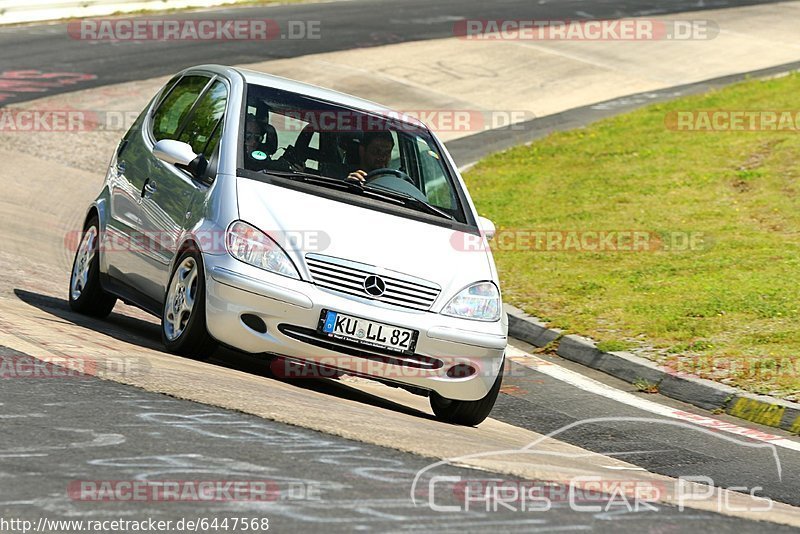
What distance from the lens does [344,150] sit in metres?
8.36

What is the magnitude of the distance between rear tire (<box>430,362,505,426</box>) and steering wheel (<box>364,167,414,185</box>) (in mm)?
1439

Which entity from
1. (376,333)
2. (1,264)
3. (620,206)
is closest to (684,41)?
(620,206)

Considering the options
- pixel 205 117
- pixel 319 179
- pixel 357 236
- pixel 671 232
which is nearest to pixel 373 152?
pixel 319 179

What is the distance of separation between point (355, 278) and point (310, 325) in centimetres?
35

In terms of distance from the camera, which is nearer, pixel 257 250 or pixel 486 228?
pixel 257 250

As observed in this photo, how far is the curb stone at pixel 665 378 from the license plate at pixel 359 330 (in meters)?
2.88

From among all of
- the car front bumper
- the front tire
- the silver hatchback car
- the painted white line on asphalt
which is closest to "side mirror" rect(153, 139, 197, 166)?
the silver hatchback car

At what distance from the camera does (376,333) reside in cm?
714

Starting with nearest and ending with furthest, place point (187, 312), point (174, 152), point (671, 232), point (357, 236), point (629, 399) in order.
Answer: point (357, 236), point (187, 312), point (174, 152), point (629, 399), point (671, 232)

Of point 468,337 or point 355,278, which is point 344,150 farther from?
point 468,337

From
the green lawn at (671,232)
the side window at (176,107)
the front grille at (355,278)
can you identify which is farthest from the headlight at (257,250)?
the green lawn at (671,232)

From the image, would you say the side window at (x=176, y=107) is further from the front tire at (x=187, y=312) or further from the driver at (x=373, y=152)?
the front tire at (x=187, y=312)

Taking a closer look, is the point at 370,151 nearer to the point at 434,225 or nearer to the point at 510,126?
the point at 434,225

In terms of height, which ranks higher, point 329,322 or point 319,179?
point 319,179
